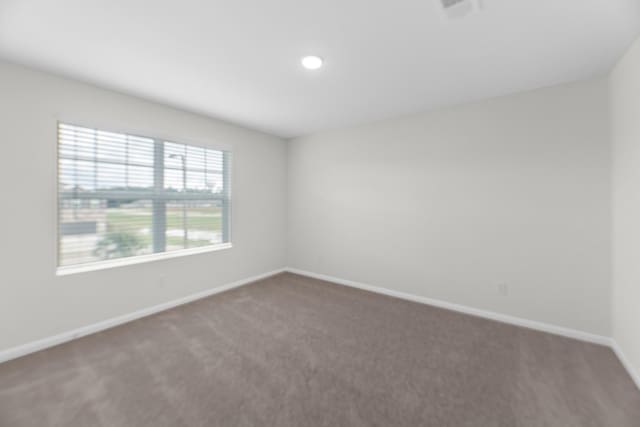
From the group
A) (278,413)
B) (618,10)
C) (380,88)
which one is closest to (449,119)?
(380,88)

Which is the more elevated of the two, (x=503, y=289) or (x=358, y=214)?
(x=358, y=214)

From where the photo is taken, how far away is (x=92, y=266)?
2641 mm

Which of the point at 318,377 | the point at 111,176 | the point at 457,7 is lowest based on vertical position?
the point at 318,377

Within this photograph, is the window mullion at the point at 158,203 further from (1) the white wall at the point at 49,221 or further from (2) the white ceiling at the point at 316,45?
(2) the white ceiling at the point at 316,45

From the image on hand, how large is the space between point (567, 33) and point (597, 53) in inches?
21.1

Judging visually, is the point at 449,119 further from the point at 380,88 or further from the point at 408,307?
the point at 408,307

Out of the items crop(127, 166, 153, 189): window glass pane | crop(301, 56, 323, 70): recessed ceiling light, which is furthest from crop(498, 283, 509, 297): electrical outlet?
crop(127, 166, 153, 189): window glass pane

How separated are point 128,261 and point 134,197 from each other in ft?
2.38

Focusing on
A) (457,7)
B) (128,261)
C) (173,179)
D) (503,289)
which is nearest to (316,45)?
(457,7)

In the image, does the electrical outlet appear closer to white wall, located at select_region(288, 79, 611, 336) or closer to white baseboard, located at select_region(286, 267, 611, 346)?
white wall, located at select_region(288, 79, 611, 336)

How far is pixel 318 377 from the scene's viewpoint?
6.38ft

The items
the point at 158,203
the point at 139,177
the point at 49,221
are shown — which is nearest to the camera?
the point at 49,221

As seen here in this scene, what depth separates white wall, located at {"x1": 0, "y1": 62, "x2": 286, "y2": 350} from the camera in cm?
216

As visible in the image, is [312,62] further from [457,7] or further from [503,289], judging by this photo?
[503,289]
